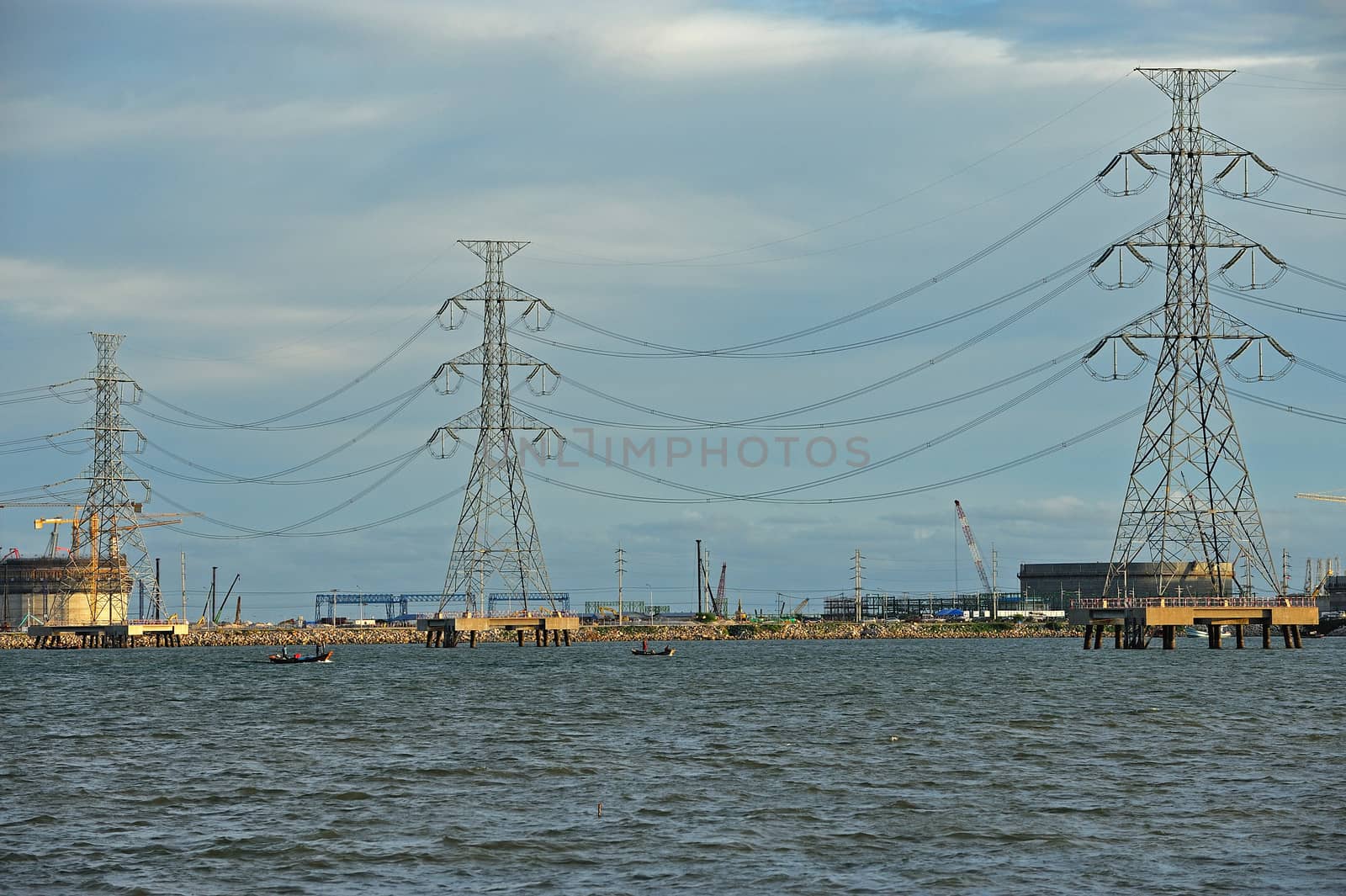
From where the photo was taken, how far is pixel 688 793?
3741cm

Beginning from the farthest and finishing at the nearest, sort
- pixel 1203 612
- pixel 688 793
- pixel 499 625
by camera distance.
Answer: pixel 499 625, pixel 1203 612, pixel 688 793

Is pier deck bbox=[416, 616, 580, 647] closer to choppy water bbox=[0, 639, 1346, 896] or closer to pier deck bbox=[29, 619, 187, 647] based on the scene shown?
pier deck bbox=[29, 619, 187, 647]

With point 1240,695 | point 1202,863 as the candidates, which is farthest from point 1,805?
point 1240,695

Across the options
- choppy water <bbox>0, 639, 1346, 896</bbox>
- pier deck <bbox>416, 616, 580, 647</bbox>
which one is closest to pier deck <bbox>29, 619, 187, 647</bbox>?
pier deck <bbox>416, 616, 580, 647</bbox>

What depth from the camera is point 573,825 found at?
108 feet

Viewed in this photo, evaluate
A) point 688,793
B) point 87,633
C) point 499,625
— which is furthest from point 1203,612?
point 87,633

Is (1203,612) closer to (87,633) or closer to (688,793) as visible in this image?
(688,793)

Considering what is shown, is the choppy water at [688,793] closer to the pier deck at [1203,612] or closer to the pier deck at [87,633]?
the pier deck at [1203,612]

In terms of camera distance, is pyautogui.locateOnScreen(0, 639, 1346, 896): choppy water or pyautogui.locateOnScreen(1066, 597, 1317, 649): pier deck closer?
pyautogui.locateOnScreen(0, 639, 1346, 896): choppy water

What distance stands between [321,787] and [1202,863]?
876 inches

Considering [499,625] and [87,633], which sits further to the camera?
[87,633]

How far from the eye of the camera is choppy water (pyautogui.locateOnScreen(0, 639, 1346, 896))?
28.0m

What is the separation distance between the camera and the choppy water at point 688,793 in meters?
28.0

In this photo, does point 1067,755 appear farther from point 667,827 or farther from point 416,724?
point 416,724
